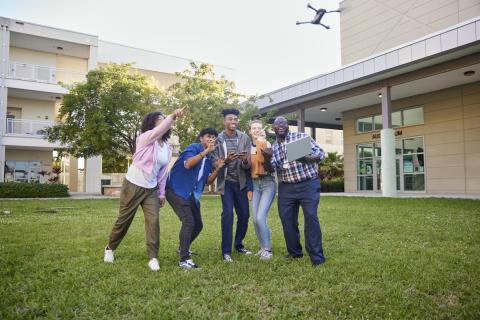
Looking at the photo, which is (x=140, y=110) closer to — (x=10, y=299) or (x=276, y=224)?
(x=276, y=224)

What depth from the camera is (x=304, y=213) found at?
4.62 metres

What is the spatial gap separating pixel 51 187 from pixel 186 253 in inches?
721

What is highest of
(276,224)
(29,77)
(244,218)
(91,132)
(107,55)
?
(107,55)

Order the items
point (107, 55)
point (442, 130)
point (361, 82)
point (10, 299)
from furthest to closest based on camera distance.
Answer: point (107, 55) < point (442, 130) < point (361, 82) < point (10, 299)

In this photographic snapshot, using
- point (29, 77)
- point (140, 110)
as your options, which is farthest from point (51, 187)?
point (29, 77)

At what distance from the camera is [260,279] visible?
3.79 meters

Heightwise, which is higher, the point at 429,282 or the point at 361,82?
the point at 361,82

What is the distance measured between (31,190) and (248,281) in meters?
19.2

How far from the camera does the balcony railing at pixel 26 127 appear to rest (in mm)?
23359

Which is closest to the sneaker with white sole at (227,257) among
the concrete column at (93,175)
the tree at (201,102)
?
the tree at (201,102)

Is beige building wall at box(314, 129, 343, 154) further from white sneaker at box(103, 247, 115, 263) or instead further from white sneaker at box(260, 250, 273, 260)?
white sneaker at box(103, 247, 115, 263)

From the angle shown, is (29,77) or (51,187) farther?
(29,77)

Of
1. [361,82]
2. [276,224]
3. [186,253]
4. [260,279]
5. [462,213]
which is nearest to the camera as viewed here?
[260,279]

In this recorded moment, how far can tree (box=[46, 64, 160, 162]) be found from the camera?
18.8 m
